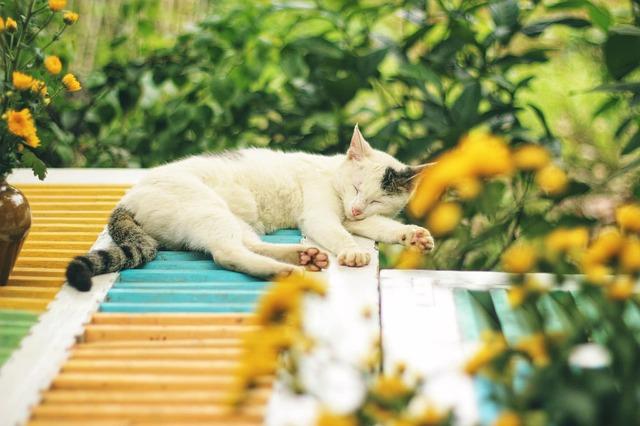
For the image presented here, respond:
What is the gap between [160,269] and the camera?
169 cm

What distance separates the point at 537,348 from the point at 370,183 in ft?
4.05

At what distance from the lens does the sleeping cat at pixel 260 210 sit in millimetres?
1697

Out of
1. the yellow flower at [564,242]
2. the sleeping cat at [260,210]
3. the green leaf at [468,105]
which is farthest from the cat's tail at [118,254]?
the green leaf at [468,105]

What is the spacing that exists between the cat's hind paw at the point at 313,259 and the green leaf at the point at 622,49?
41.1 inches

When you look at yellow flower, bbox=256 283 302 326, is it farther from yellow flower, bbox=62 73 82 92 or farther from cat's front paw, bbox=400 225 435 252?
cat's front paw, bbox=400 225 435 252

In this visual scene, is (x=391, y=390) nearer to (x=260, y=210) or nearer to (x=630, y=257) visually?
(x=630, y=257)

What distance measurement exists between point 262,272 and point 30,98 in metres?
0.63

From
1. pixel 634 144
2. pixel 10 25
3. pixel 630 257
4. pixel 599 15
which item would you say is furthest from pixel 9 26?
pixel 634 144

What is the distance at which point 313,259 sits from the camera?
172cm

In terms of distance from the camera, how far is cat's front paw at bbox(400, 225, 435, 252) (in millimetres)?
1870

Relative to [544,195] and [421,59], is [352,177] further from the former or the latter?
[421,59]

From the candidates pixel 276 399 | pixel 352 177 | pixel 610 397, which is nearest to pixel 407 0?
pixel 352 177

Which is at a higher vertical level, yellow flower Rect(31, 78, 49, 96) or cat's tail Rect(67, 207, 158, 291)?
yellow flower Rect(31, 78, 49, 96)

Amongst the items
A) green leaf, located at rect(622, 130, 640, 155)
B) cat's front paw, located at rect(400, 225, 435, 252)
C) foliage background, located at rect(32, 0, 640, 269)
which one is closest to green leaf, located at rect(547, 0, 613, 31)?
foliage background, located at rect(32, 0, 640, 269)
